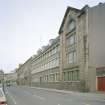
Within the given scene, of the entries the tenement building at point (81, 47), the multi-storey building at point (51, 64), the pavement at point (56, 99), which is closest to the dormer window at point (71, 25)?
the tenement building at point (81, 47)

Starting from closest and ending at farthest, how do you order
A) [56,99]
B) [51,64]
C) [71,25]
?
1. [56,99]
2. [71,25]
3. [51,64]

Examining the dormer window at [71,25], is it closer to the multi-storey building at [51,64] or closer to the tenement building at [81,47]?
the tenement building at [81,47]

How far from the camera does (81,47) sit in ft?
169

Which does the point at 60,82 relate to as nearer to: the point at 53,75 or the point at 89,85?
the point at 53,75

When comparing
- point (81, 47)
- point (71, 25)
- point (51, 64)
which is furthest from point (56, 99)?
point (51, 64)

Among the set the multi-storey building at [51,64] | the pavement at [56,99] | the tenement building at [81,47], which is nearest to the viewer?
the pavement at [56,99]

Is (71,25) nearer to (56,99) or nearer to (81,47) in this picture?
(81,47)

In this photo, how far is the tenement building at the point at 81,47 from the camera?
161 ft

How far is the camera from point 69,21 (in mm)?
61500

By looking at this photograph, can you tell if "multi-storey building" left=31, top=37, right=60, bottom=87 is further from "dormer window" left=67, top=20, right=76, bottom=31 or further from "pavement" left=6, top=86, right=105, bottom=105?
"pavement" left=6, top=86, right=105, bottom=105

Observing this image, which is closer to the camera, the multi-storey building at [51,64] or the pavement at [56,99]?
the pavement at [56,99]

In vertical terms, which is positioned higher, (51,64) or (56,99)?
(51,64)

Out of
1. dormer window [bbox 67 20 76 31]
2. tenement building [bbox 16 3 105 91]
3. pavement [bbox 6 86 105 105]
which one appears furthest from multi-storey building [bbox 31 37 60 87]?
pavement [bbox 6 86 105 105]

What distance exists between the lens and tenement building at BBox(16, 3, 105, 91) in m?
49.2
